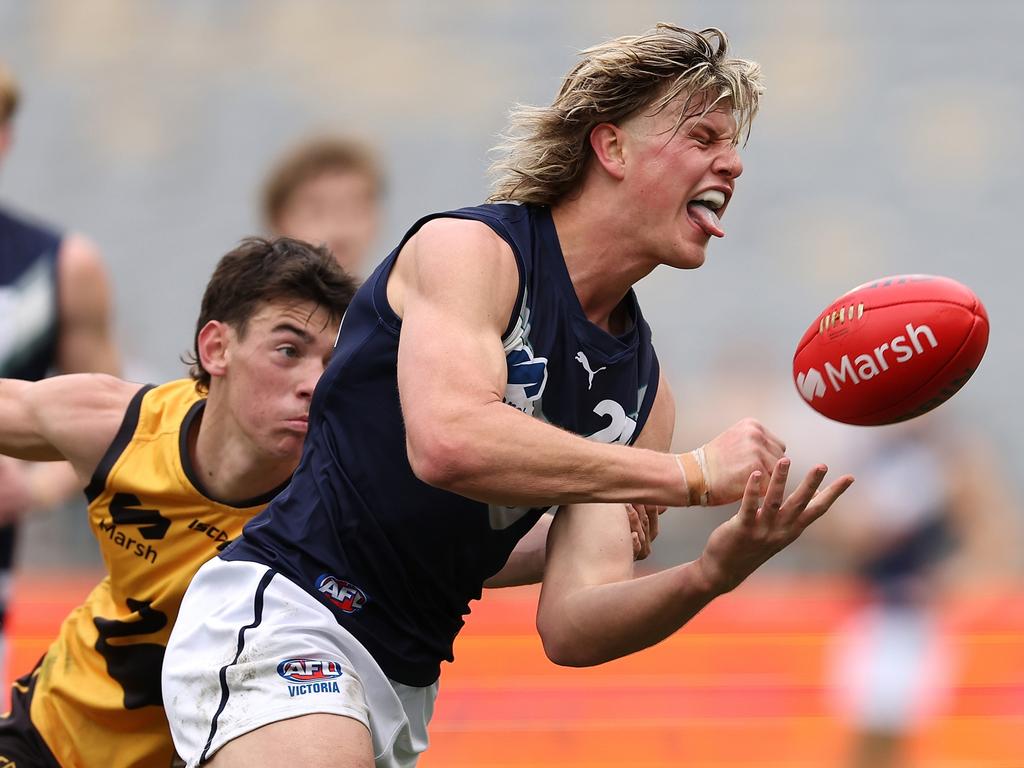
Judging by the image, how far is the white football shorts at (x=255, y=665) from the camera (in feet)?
11.0

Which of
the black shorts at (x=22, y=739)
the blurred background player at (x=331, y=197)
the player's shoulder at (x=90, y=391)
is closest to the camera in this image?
the player's shoulder at (x=90, y=391)

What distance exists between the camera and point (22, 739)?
13.7 feet

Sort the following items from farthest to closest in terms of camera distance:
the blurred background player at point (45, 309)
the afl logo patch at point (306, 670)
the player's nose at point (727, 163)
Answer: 1. the blurred background player at point (45, 309)
2. the player's nose at point (727, 163)
3. the afl logo patch at point (306, 670)

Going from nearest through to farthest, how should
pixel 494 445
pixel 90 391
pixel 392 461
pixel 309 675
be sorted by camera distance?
pixel 494 445
pixel 309 675
pixel 392 461
pixel 90 391

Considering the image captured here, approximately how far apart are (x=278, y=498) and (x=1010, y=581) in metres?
9.19

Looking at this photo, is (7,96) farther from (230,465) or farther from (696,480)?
(696,480)

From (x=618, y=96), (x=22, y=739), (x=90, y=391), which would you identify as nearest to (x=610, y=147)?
(x=618, y=96)

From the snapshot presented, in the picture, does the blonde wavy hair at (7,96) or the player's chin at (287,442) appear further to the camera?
the blonde wavy hair at (7,96)

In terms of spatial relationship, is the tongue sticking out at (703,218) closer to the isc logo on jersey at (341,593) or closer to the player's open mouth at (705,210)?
the player's open mouth at (705,210)

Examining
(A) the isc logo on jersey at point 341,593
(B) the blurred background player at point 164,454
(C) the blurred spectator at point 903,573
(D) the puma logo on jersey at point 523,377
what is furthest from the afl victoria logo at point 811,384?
(C) the blurred spectator at point 903,573

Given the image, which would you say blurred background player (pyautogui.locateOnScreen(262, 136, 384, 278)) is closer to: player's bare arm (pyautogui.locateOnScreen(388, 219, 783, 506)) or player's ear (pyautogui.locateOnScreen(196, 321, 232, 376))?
player's ear (pyautogui.locateOnScreen(196, 321, 232, 376))

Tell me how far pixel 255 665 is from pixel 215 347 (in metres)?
0.98

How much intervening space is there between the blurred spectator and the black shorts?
470cm

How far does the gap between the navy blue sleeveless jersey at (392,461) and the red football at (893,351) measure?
47 centimetres
